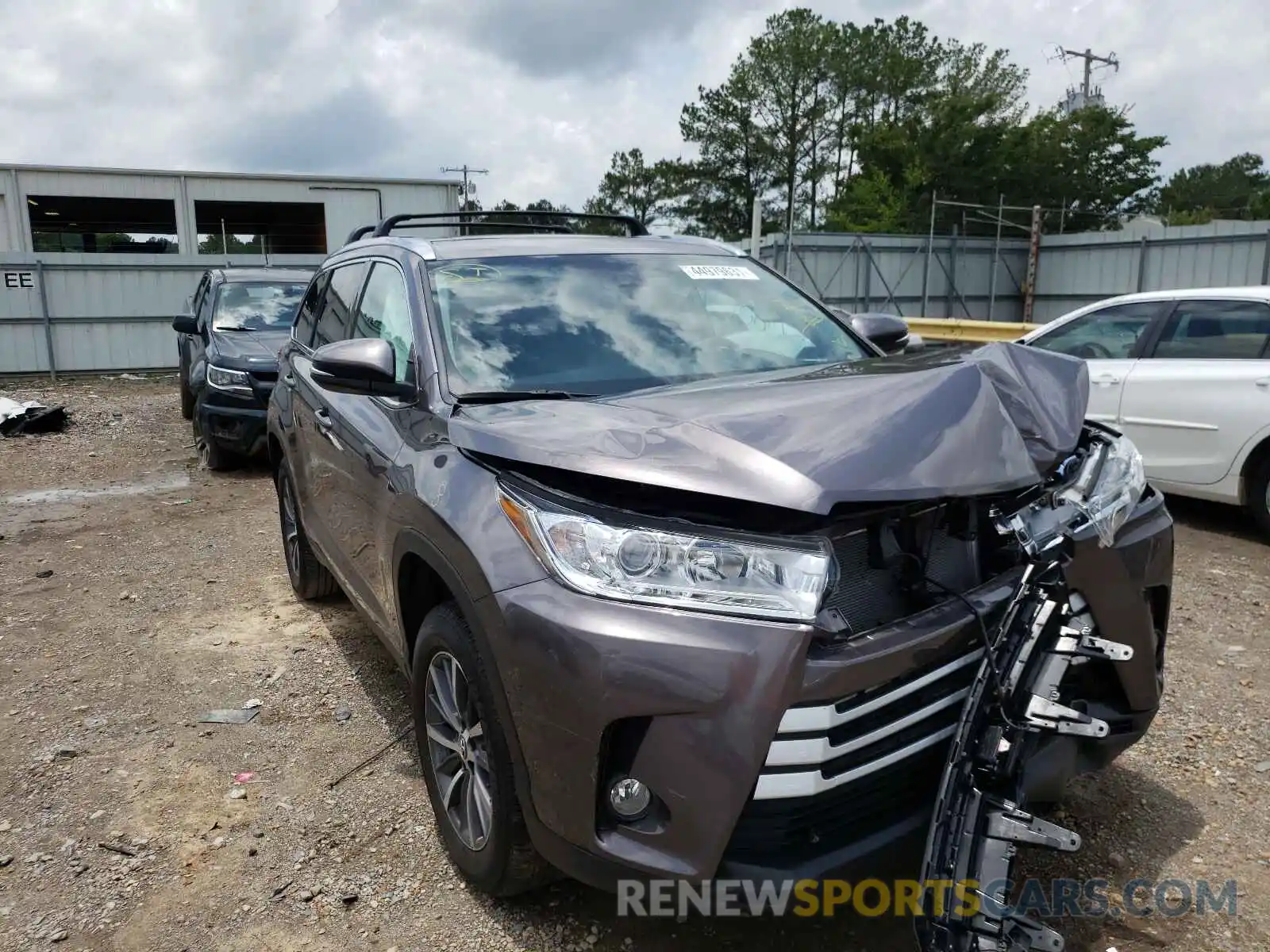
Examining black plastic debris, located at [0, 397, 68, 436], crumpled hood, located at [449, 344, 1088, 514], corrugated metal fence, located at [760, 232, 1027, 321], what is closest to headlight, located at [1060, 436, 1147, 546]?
crumpled hood, located at [449, 344, 1088, 514]

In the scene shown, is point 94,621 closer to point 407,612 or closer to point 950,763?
point 407,612

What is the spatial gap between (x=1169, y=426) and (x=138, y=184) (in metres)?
22.8

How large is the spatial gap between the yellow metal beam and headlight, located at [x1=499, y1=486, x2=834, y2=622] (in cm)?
1035

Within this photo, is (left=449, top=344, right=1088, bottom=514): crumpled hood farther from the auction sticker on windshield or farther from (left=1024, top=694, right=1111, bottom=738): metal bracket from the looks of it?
the auction sticker on windshield

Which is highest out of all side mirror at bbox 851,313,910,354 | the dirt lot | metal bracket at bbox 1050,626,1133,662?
side mirror at bbox 851,313,910,354

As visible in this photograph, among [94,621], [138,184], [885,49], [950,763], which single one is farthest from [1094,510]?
[885,49]

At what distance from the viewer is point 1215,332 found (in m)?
6.17

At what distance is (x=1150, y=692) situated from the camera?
259cm

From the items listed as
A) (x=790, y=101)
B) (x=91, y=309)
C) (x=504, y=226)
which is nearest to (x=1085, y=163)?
(x=790, y=101)

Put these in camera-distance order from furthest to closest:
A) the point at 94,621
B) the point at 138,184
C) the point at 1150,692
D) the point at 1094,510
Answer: the point at 138,184 → the point at 94,621 → the point at 1150,692 → the point at 1094,510

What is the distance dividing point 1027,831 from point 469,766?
1.38 m

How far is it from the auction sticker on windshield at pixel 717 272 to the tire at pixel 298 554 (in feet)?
7.73

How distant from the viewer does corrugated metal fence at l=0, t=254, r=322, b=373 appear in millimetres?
17594

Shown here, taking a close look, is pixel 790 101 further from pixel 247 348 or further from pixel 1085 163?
pixel 247 348
